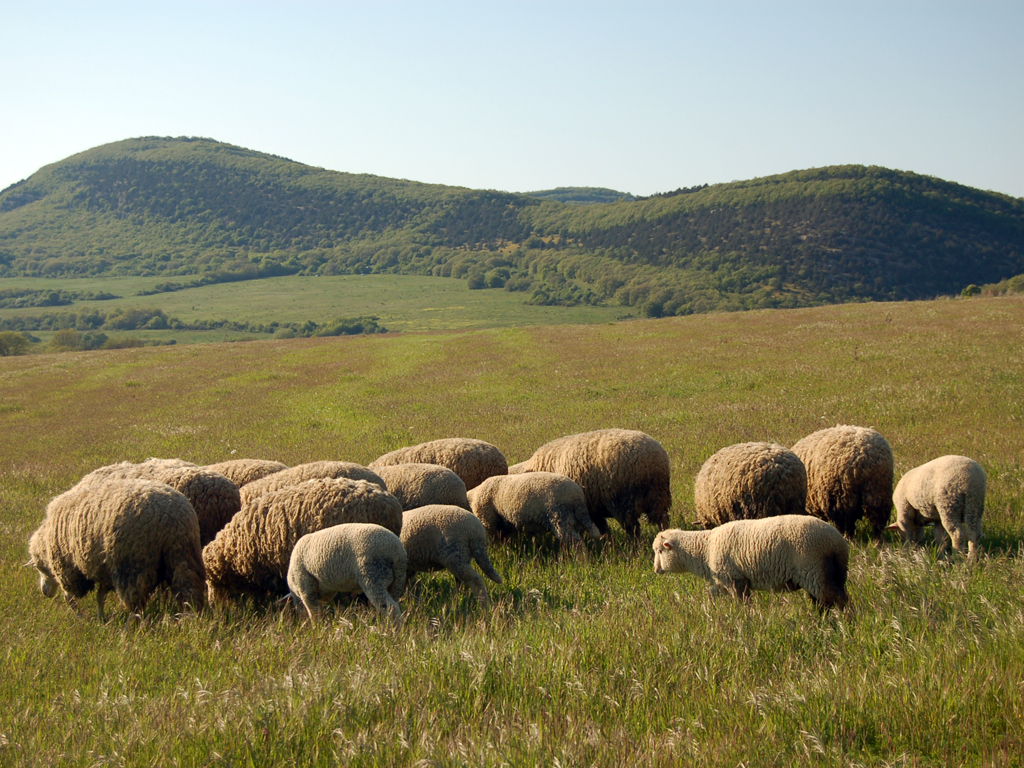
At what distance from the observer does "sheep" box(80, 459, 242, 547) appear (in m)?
8.83

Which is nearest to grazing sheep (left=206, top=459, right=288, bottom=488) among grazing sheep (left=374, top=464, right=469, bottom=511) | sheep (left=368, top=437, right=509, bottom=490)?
sheep (left=368, top=437, right=509, bottom=490)

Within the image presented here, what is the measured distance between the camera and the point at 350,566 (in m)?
6.32

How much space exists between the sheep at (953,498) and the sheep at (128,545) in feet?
25.7

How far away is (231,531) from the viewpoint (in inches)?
305

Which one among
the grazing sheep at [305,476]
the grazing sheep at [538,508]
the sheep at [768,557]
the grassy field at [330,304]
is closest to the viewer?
the sheep at [768,557]

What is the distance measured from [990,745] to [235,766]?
3665 millimetres

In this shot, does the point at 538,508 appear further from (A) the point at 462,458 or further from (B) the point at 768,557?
(B) the point at 768,557

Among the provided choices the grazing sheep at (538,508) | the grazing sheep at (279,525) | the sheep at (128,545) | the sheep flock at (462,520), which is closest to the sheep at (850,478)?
the sheep flock at (462,520)

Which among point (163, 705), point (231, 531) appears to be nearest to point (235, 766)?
point (163, 705)

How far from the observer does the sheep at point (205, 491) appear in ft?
29.0

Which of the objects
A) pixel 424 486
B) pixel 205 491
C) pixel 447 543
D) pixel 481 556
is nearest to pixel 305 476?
pixel 205 491

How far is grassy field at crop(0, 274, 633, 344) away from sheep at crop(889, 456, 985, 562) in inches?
3256

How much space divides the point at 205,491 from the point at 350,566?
3.61m

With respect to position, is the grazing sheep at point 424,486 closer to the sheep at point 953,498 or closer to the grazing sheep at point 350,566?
the grazing sheep at point 350,566
